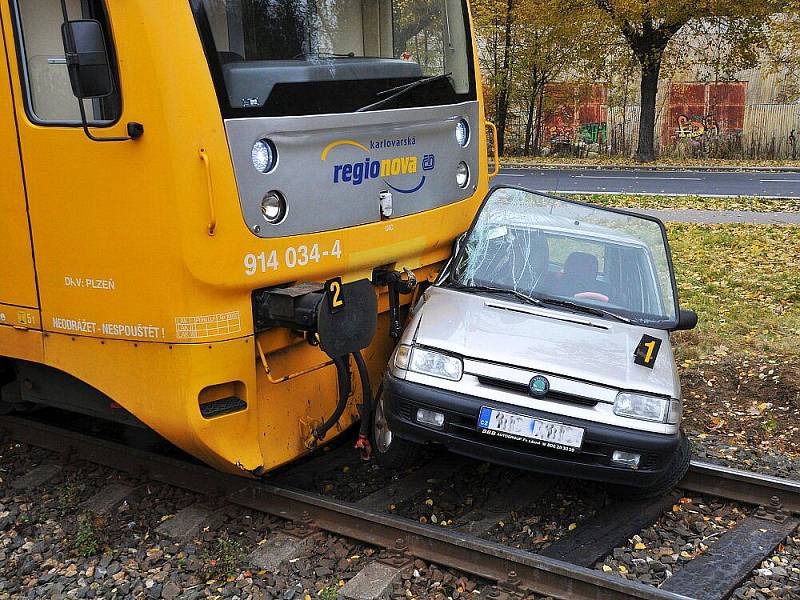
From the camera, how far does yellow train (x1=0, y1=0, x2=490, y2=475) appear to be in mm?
4207

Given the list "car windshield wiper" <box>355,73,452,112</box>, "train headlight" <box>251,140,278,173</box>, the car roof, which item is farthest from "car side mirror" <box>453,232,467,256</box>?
"train headlight" <box>251,140,278,173</box>

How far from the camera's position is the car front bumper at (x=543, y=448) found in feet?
14.8

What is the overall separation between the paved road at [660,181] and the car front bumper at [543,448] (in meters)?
14.9

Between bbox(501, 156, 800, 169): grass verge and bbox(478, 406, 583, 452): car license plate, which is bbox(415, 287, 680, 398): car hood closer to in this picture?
bbox(478, 406, 583, 452): car license plate

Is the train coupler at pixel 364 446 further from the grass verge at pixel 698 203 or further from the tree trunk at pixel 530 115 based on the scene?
the tree trunk at pixel 530 115

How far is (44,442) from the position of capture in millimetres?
5844

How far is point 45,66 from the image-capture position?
14.8ft

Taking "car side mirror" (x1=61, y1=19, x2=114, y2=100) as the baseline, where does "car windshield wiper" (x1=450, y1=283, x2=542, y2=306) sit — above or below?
below

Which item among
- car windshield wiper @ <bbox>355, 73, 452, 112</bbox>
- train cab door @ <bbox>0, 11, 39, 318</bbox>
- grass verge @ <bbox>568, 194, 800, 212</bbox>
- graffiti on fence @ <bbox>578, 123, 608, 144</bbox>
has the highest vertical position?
car windshield wiper @ <bbox>355, 73, 452, 112</bbox>

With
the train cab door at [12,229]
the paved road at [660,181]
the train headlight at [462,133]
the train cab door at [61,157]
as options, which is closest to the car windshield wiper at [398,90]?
the train headlight at [462,133]

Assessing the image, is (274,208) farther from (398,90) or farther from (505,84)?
(505,84)

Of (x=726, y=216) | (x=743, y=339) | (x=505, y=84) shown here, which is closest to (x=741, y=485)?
(x=743, y=339)

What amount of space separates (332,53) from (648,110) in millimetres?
24342

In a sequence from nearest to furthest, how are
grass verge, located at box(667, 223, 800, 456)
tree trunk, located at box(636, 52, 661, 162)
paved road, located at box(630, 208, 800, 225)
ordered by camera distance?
grass verge, located at box(667, 223, 800, 456) → paved road, located at box(630, 208, 800, 225) → tree trunk, located at box(636, 52, 661, 162)
